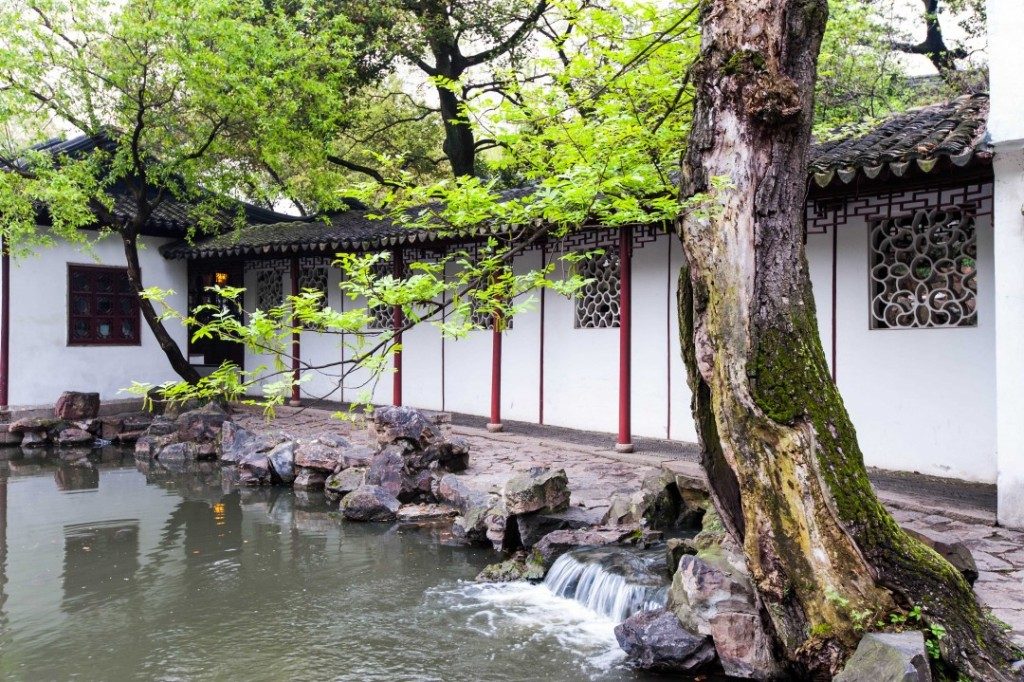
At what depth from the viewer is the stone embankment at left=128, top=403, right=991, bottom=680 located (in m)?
4.57

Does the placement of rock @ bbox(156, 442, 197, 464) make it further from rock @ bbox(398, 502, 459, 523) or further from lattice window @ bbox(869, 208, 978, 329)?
lattice window @ bbox(869, 208, 978, 329)

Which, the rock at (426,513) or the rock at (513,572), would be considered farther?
the rock at (426,513)

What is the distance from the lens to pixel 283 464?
992 cm

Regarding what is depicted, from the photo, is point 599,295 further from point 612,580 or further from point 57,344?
point 57,344

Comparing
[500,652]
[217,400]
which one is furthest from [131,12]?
[500,652]

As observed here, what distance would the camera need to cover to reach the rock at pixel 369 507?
8.13 m

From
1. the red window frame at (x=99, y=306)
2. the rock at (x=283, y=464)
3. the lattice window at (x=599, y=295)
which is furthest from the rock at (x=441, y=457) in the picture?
the red window frame at (x=99, y=306)

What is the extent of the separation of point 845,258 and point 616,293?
3.11m

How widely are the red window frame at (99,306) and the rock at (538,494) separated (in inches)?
413

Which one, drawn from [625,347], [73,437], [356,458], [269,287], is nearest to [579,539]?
[625,347]

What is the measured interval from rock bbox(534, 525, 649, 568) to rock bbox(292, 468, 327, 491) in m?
3.87

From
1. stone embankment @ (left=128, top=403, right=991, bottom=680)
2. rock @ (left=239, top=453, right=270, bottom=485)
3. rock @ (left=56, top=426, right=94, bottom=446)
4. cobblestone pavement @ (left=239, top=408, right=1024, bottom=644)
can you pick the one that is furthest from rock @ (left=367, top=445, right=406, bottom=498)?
rock @ (left=56, top=426, right=94, bottom=446)

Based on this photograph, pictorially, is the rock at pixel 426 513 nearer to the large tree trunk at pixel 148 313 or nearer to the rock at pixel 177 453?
the rock at pixel 177 453

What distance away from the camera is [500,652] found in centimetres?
498
